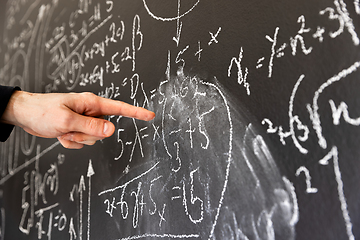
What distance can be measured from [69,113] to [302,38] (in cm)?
48

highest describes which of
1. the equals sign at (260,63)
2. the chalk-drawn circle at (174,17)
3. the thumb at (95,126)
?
the chalk-drawn circle at (174,17)

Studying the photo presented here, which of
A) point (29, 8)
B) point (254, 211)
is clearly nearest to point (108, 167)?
point (254, 211)

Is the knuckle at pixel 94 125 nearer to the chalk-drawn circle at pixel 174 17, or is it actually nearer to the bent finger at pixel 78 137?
the bent finger at pixel 78 137

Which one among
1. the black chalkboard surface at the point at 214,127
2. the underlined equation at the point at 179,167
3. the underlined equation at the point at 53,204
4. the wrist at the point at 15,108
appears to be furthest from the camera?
the underlined equation at the point at 53,204

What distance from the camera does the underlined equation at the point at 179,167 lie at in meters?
0.58

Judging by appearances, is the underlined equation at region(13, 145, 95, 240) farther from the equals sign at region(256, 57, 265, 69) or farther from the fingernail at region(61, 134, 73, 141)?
the equals sign at region(256, 57, 265, 69)

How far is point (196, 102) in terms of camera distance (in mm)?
634

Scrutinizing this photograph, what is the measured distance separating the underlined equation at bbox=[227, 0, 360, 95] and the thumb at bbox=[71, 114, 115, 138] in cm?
27

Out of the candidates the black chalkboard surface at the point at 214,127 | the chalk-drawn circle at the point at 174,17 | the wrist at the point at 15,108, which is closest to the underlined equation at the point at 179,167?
the black chalkboard surface at the point at 214,127

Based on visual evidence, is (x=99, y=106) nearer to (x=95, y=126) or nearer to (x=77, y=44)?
(x=95, y=126)

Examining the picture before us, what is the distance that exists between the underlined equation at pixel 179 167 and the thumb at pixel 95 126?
155mm

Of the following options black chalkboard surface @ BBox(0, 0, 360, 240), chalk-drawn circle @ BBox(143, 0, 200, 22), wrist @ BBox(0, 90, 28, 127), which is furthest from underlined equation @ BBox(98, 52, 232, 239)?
wrist @ BBox(0, 90, 28, 127)

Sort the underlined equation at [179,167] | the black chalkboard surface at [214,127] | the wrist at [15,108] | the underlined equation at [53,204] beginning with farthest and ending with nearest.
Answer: the underlined equation at [53,204], the wrist at [15,108], the underlined equation at [179,167], the black chalkboard surface at [214,127]

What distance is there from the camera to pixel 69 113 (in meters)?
0.61
